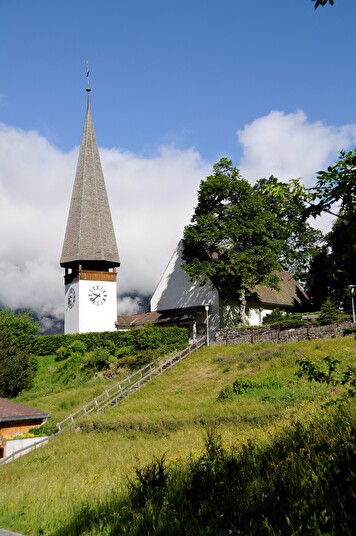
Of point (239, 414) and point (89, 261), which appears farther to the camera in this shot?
point (89, 261)

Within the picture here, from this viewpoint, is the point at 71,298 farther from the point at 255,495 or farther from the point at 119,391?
the point at 255,495

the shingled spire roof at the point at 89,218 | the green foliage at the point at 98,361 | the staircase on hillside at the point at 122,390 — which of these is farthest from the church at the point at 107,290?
the staircase on hillside at the point at 122,390

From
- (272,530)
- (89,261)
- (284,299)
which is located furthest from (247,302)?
(272,530)

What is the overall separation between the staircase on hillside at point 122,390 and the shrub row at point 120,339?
237cm

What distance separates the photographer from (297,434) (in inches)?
305

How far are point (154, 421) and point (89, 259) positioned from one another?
34.7 metres

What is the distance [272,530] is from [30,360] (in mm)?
43658

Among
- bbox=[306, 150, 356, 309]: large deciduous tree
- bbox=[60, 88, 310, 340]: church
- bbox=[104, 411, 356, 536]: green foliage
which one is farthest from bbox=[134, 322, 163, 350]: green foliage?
bbox=[306, 150, 356, 309]: large deciduous tree

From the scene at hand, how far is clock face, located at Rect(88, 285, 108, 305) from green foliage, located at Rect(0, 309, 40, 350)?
618 cm

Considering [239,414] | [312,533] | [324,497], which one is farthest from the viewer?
[239,414]

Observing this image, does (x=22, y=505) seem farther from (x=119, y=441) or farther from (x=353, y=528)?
(x=119, y=441)

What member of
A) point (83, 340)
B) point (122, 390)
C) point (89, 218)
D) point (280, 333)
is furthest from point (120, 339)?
point (89, 218)

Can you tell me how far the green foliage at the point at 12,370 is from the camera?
3988 centimetres

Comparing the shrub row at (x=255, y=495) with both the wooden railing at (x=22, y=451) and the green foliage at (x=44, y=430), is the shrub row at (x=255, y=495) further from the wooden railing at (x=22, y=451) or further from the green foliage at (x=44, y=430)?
the green foliage at (x=44, y=430)
